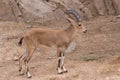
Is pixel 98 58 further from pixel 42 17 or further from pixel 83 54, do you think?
pixel 42 17

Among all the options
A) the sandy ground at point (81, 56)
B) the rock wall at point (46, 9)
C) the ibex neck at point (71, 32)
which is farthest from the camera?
the rock wall at point (46, 9)

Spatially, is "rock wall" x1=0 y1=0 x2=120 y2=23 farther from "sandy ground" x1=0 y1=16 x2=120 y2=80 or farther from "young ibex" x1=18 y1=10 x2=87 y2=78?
"young ibex" x1=18 y1=10 x2=87 y2=78

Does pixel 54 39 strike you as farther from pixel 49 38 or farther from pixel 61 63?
pixel 61 63

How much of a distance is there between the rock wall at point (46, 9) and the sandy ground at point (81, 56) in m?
0.83

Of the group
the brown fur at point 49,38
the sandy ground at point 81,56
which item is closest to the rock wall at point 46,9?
the sandy ground at point 81,56

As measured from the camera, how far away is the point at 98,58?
11.1 m

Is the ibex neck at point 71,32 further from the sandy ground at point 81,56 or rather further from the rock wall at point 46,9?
the rock wall at point 46,9

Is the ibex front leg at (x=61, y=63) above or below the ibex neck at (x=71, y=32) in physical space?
below

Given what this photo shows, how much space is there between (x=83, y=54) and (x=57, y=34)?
1805 millimetres

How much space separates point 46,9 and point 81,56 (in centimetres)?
518

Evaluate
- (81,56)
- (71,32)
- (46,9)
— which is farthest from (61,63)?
(46,9)

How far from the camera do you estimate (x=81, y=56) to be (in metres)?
11.5

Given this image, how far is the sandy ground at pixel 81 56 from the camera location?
32.0ft

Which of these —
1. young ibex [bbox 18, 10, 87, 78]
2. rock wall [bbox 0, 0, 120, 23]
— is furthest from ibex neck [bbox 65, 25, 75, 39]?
rock wall [bbox 0, 0, 120, 23]
